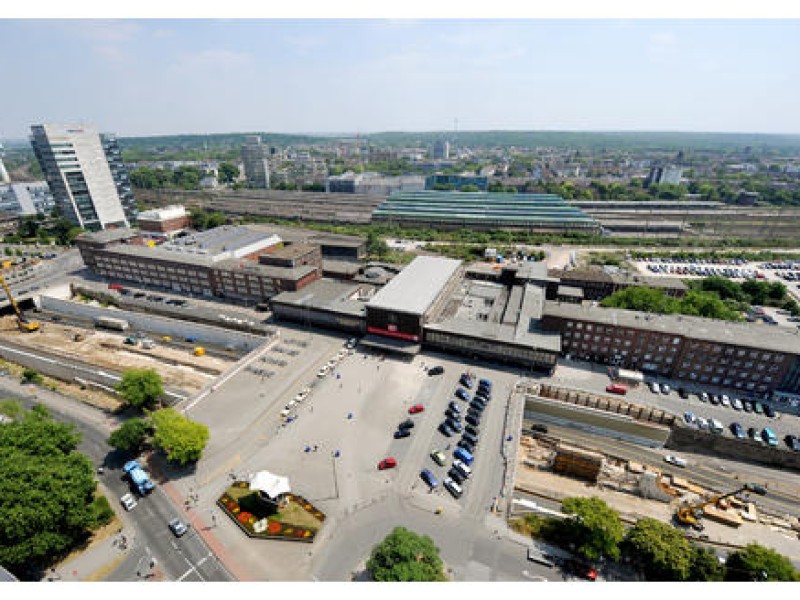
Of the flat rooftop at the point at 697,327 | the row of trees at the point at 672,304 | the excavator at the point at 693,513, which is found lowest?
the excavator at the point at 693,513

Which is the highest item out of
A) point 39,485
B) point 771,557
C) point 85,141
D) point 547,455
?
point 85,141

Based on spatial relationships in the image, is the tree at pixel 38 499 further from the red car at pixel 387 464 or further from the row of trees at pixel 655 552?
the row of trees at pixel 655 552

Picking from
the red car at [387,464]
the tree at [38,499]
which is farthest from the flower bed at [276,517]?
the tree at [38,499]

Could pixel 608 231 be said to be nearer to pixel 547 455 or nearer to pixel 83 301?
pixel 547 455

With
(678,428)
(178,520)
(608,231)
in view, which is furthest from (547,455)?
(608,231)

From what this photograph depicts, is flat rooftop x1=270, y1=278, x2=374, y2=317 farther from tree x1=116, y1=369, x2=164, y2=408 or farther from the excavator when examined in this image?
the excavator

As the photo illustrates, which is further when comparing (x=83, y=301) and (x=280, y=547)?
(x=83, y=301)

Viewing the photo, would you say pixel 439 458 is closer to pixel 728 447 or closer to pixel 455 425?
pixel 455 425
